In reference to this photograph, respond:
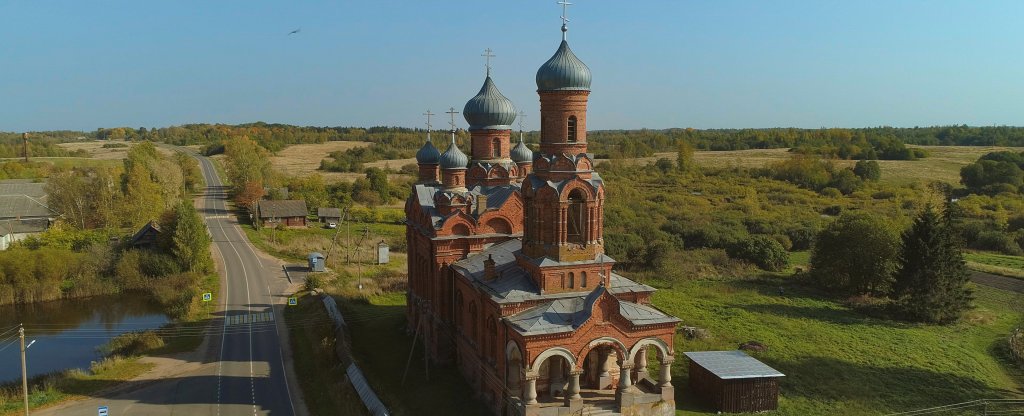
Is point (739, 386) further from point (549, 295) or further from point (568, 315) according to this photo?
point (549, 295)

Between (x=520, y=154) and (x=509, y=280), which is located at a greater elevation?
(x=520, y=154)

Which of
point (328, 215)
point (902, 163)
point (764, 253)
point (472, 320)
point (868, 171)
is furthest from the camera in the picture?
point (902, 163)

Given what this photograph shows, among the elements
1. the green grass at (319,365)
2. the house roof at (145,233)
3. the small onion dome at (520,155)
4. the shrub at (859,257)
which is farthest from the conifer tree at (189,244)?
the shrub at (859,257)

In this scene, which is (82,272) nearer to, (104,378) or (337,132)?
(104,378)

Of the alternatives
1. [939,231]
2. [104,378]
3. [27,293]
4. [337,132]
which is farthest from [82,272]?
[337,132]

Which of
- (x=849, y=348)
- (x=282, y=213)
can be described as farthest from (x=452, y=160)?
(x=282, y=213)

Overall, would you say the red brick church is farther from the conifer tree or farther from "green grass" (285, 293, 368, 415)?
the conifer tree

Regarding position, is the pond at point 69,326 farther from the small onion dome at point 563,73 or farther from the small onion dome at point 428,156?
the small onion dome at point 563,73
